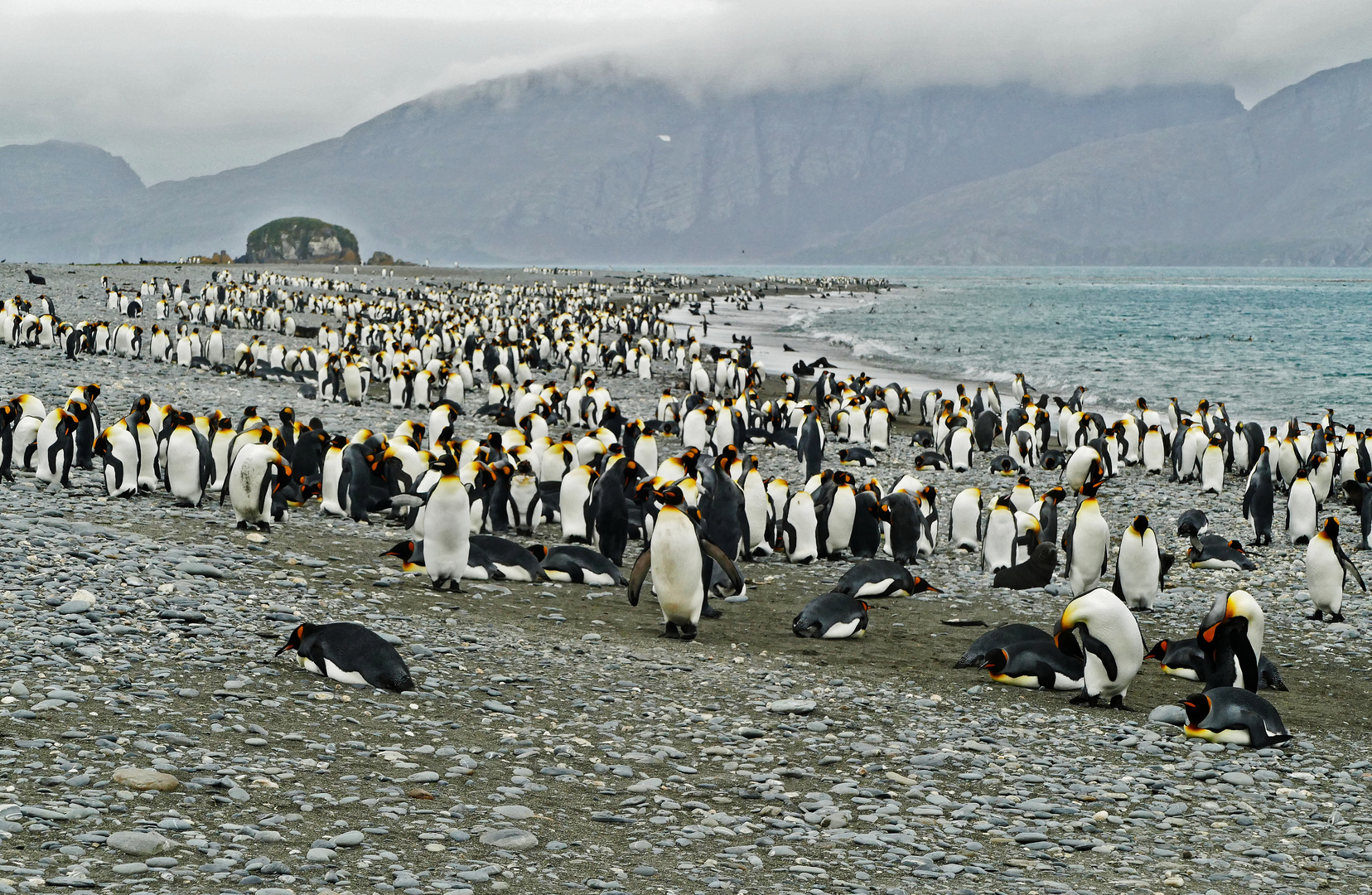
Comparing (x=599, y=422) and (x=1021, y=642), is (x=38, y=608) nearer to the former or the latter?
(x=1021, y=642)

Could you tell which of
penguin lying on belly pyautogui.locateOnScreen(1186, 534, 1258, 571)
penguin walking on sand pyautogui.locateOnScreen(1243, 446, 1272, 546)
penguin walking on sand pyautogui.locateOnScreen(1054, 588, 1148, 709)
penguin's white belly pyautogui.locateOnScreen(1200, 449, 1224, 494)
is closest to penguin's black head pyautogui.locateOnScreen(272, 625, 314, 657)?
penguin walking on sand pyautogui.locateOnScreen(1054, 588, 1148, 709)

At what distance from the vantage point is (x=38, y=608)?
5.92 metres

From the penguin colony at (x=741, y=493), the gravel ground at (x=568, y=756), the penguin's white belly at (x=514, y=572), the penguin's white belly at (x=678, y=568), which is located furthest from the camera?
the penguin's white belly at (x=514, y=572)

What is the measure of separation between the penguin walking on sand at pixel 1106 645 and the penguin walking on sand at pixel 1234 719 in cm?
47

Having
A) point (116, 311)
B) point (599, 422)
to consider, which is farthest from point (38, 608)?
point (116, 311)

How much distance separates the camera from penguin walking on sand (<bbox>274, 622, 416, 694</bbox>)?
5.64m

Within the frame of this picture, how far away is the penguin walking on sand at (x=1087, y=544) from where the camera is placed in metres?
9.16

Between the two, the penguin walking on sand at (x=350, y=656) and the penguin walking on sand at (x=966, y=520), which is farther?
the penguin walking on sand at (x=966, y=520)

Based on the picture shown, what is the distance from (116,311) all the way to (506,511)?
26.0m

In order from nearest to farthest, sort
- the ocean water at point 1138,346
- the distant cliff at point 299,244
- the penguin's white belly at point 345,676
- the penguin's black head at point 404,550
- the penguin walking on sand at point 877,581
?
the penguin's white belly at point 345,676, the penguin's black head at point 404,550, the penguin walking on sand at point 877,581, the ocean water at point 1138,346, the distant cliff at point 299,244

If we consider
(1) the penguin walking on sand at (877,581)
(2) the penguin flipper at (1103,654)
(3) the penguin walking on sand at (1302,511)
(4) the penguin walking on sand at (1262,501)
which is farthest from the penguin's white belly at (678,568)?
(3) the penguin walking on sand at (1302,511)

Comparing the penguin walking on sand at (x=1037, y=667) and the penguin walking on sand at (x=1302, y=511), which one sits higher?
the penguin walking on sand at (x=1302, y=511)

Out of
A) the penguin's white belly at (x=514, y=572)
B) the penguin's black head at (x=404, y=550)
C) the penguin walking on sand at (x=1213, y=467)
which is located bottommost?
the penguin's white belly at (x=514, y=572)

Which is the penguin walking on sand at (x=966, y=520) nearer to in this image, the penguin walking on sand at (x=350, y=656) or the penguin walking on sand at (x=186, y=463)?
the penguin walking on sand at (x=186, y=463)
